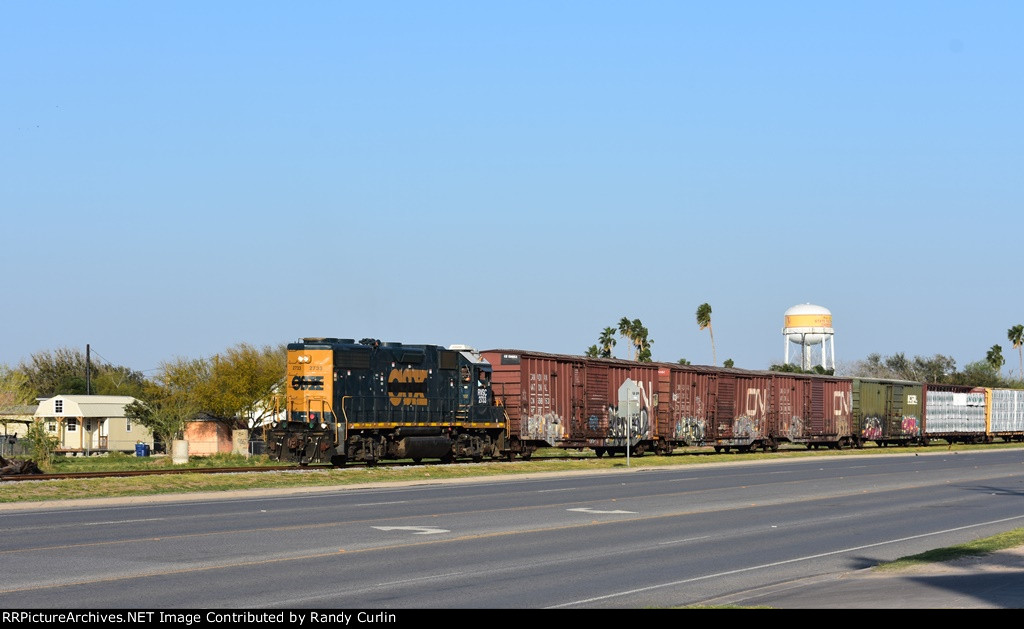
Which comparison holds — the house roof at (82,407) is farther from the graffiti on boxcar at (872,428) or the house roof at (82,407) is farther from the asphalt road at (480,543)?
the asphalt road at (480,543)

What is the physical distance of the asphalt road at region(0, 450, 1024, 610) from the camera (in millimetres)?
13633

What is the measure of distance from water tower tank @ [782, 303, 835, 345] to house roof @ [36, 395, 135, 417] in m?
65.8

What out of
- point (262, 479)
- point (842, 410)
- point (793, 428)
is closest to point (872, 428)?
point (842, 410)

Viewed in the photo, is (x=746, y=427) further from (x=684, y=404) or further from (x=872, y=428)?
(x=872, y=428)

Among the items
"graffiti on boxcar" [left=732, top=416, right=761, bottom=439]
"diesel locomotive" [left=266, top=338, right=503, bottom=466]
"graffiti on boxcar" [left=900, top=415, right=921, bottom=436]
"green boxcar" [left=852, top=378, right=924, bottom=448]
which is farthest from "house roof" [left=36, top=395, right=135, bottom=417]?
"graffiti on boxcar" [left=900, top=415, right=921, bottom=436]

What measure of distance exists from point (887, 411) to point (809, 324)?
4761 cm

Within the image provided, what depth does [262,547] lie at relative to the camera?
1823cm

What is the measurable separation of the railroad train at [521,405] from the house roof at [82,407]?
130ft

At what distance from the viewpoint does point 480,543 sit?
19.2 meters

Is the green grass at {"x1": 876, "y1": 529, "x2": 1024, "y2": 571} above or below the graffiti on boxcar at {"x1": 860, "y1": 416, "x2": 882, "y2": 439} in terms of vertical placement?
above

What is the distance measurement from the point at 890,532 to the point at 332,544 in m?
10.4

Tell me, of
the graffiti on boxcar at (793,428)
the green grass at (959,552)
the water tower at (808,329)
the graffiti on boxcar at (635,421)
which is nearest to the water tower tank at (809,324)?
the water tower at (808,329)

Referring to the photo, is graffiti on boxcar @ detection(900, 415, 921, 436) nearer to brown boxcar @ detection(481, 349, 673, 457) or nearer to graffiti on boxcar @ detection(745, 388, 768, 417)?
graffiti on boxcar @ detection(745, 388, 768, 417)
